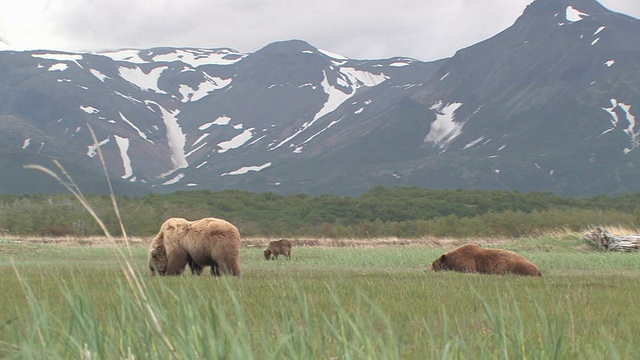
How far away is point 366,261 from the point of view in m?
24.1

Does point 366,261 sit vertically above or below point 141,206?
below

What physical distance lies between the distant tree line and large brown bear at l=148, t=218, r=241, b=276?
→ 1471 inches

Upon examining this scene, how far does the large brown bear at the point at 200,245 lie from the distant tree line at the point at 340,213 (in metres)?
37.4

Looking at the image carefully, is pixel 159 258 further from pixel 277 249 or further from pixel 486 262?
pixel 277 249

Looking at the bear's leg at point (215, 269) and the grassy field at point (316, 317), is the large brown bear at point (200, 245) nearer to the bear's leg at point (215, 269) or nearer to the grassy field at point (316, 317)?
the bear's leg at point (215, 269)

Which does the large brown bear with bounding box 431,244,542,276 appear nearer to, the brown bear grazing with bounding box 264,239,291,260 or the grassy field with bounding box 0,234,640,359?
the grassy field with bounding box 0,234,640,359

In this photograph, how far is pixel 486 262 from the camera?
17.2m

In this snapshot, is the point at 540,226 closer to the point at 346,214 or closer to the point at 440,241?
the point at 440,241

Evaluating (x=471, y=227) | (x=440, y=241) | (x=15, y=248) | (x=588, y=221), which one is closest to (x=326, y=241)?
(x=440, y=241)

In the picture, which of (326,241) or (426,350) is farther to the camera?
(326,241)

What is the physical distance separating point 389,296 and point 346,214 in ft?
241

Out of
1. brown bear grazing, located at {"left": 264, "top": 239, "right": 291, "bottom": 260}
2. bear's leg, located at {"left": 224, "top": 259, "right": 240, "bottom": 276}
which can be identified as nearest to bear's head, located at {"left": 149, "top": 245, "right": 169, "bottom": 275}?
bear's leg, located at {"left": 224, "top": 259, "right": 240, "bottom": 276}

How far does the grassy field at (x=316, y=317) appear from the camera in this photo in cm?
332

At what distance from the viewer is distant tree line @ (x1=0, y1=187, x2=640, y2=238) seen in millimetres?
56219
